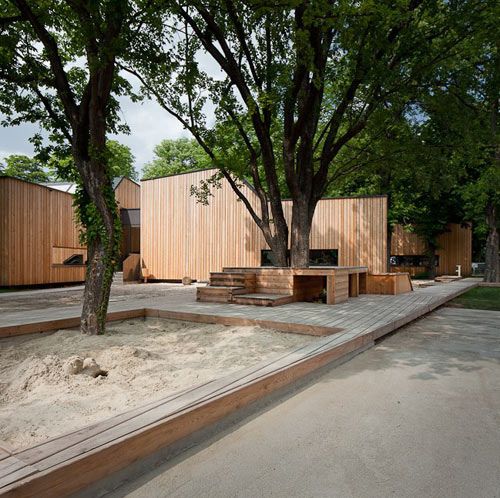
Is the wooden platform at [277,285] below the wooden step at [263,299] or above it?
above

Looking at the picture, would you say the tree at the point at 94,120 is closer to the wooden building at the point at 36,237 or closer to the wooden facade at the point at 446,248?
the wooden building at the point at 36,237

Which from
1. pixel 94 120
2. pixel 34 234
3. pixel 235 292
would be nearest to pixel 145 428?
pixel 94 120

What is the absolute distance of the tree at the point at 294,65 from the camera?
7.69 meters

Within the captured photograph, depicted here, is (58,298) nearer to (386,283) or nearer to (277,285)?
(277,285)

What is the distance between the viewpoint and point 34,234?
653 inches

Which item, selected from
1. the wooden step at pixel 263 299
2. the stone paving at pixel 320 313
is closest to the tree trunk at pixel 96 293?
the stone paving at pixel 320 313

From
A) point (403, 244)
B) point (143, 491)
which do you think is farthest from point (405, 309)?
point (403, 244)

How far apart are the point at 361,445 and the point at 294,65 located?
9.37 meters

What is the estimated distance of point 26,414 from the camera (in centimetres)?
275

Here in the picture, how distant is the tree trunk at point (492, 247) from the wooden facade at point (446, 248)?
5.15m

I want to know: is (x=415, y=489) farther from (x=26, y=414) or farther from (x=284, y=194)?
(x=284, y=194)

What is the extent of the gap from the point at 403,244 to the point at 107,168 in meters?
23.5

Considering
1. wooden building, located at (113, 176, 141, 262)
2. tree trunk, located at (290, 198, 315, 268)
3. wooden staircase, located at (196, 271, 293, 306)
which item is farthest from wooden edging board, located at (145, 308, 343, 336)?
wooden building, located at (113, 176, 141, 262)

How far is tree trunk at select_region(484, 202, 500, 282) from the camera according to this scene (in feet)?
59.7
